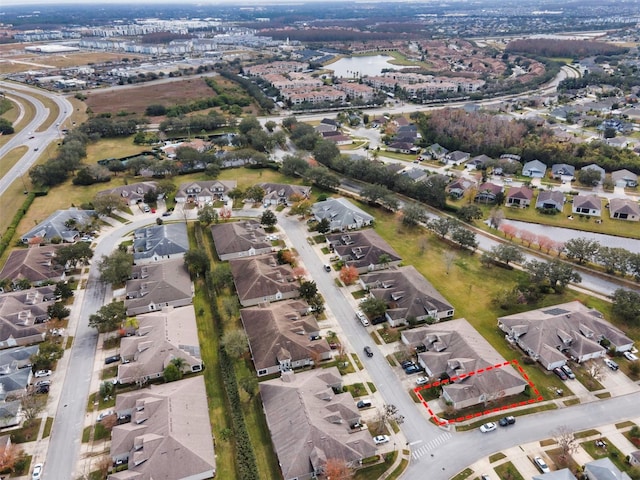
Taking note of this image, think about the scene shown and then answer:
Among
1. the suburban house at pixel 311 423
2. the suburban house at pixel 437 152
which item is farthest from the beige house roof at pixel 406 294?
the suburban house at pixel 437 152

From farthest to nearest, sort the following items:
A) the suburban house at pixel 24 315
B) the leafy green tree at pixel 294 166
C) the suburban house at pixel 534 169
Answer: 1. the suburban house at pixel 534 169
2. the leafy green tree at pixel 294 166
3. the suburban house at pixel 24 315

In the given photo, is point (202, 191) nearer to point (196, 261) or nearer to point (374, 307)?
point (196, 261)

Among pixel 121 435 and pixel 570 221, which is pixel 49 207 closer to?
pixel 121 435

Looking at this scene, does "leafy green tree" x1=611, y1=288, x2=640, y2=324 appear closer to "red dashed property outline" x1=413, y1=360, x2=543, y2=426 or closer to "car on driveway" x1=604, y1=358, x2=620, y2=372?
"car on driveway" x1=604, y1=358, x2=620, y2=372

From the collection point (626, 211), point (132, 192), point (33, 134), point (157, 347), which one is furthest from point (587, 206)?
point (33, 134)

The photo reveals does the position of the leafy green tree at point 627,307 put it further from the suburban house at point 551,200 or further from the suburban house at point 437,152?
the suburban house at point 437,152
